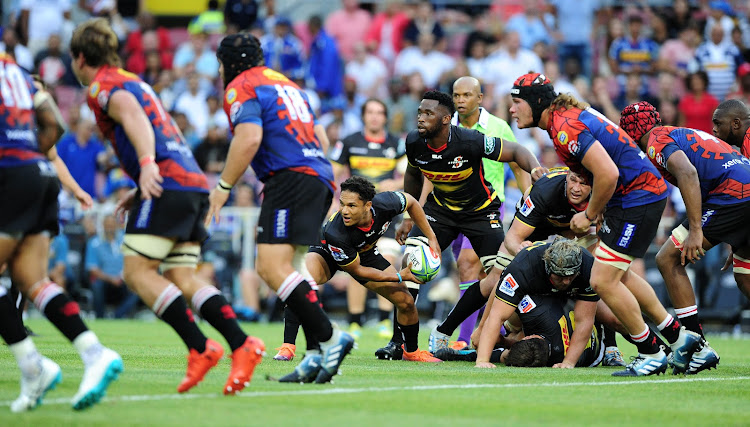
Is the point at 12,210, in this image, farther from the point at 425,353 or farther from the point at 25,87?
the point at 425,353

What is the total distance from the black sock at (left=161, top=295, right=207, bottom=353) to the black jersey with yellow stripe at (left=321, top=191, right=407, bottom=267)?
2884mm

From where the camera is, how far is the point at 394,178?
14375 millimetres

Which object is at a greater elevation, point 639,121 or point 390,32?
point 390,32

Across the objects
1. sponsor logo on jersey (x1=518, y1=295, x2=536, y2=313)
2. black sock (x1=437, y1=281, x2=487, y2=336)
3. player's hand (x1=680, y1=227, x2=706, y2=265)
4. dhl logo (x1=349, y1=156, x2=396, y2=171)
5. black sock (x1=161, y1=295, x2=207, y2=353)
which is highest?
player's hand (x1=680, y1=227, x2=706, y2=265)

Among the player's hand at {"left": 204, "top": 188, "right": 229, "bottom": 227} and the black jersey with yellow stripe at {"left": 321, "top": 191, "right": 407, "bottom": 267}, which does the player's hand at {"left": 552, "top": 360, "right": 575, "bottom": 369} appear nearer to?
the black jersey with yellow stripe at {"left": 321, "top": 191, "right": 407, "bottom": 267}

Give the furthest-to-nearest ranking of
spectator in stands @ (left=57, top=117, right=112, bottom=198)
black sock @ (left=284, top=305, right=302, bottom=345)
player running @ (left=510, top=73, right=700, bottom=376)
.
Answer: spectator in stands @ (left=57, top=117, right=112, bottom=198)
black sock @ (left=284, top=305, right=302, bottom=345)
player running @ (left=510, top=73, right=700, bottom=376)

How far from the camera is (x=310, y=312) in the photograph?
707 cm

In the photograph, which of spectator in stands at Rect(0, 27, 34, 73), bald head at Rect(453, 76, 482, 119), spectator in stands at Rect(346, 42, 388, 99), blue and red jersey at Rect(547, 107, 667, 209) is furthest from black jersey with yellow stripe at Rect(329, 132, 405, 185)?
spectator in stands at Rect(0, 27, 34, 73)

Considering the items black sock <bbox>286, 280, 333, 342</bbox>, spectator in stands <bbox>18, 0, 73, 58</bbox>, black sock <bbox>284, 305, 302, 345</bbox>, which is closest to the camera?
black sock <bbox>286, 280, 333, 342</bbox>

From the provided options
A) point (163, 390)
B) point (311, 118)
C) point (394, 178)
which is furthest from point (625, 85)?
point (163, 390)

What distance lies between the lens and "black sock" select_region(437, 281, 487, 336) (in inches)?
405

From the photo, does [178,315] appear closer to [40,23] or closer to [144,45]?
[144,45]

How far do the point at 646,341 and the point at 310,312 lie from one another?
3018 millimetres

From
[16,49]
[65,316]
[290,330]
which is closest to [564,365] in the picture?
[290,330]
